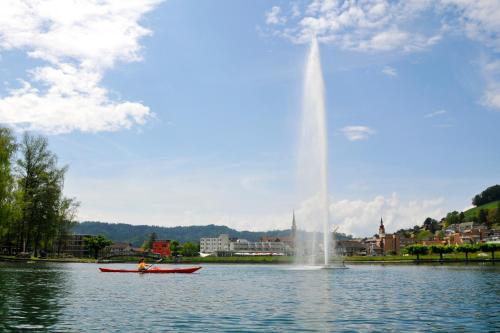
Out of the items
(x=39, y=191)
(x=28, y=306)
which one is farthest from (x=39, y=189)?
(x=28, y=306)

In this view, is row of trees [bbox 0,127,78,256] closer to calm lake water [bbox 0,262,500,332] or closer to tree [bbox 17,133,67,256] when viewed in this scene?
tree [bbox 17,133,67,256]

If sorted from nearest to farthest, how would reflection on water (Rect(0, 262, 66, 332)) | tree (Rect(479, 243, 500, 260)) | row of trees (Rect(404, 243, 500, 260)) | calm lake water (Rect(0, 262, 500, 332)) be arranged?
reflection on water (Rect(0, 262, 66, 332)), calm lake water (Rect(0, 262, 500, 332)), tree (Rect(479, 243, 500, 260)), row of trees (Rect(404, 243, 500, 260))

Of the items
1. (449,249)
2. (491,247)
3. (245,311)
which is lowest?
(245,311)

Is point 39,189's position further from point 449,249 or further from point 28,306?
point 449,249

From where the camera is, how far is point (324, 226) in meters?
91.6

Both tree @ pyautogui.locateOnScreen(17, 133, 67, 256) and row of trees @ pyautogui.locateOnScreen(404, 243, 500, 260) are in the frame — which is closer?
tree @ pyautogui.locateOnScreen(17, 133, 67, 256)

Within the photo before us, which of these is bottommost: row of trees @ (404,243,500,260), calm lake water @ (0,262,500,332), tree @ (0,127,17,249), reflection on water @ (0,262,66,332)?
calm lake water @ (0,262,500,332)

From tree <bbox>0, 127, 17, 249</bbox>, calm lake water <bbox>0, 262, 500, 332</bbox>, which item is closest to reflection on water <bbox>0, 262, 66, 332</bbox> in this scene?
calm lake water <bbox>0, 262, 500, 332</bbox>

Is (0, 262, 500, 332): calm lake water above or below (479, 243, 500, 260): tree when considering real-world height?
below

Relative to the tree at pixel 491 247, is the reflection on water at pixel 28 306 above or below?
below

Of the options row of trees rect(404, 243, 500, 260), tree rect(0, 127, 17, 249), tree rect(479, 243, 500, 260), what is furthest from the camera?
row of trees rect(404, 243, 500, 260)

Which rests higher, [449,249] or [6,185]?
[6,185]

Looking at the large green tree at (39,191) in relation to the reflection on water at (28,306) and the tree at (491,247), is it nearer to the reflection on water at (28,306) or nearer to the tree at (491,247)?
the reflection on water at (28,306)

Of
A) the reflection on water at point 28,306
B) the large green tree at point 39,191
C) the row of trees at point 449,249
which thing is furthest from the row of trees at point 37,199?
the row of trees at point 449,249
